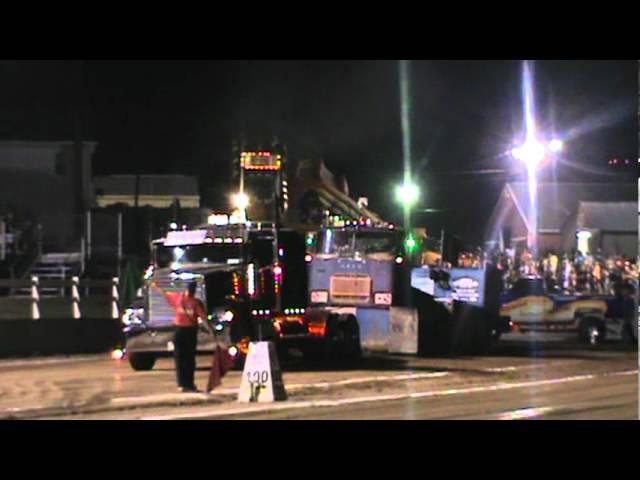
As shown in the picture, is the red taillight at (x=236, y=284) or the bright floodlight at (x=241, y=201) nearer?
the red taillight at (x=236, y=284)

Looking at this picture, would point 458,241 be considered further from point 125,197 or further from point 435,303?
point 125,197

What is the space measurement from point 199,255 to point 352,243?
3874 millimetres

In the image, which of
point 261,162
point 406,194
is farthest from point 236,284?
point 406,194

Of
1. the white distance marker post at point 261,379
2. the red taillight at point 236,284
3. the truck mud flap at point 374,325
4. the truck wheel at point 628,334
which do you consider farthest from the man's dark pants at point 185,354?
the truck wheel at point 628,334

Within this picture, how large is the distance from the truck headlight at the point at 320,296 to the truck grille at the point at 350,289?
0.15 meters

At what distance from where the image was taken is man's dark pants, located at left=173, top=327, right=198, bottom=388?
14781 millimetres

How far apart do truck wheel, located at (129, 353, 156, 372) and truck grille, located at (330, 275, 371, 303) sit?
4.14 m

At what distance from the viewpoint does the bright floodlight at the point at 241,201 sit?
829 inches

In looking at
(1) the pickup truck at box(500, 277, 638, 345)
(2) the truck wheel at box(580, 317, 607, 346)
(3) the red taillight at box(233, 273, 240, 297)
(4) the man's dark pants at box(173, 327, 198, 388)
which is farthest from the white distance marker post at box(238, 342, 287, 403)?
(2) the truck wheel at box(580, 317, 607, 346)

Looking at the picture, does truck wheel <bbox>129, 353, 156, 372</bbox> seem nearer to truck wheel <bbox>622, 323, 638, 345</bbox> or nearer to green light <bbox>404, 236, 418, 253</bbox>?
green light <bbox>404, 236, 418, 253</bbox>

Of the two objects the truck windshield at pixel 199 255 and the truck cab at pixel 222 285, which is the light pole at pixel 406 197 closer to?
the truck cab at pixel 222 285
